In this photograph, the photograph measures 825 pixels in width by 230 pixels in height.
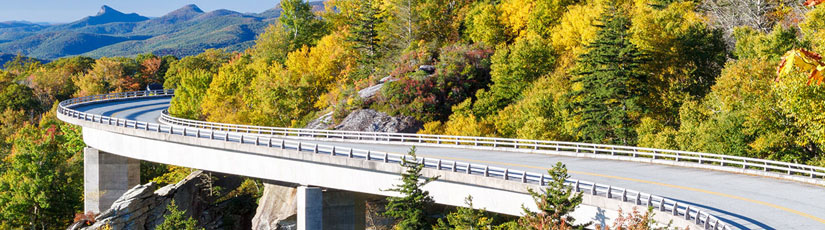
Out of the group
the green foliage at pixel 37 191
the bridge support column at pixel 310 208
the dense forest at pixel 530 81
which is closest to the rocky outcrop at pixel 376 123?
the dense forest at pixel 530 81

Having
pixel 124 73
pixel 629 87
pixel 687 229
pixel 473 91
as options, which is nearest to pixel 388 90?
pixel 473 91

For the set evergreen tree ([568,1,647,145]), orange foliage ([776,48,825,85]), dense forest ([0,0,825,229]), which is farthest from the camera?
evergreen tree ([568,1,647,145])

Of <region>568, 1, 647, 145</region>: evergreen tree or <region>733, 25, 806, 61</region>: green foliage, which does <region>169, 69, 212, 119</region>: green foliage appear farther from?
<region>733, 25, 806, 61</region>: green foliage

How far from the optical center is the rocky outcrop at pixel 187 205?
41844mm

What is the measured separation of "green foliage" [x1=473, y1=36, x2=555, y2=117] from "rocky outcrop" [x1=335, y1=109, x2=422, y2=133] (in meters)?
6.83


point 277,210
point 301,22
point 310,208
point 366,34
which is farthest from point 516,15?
point 310,208

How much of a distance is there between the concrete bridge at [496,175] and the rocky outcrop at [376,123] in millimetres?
8441

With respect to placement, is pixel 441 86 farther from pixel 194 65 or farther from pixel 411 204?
pixel 194 65

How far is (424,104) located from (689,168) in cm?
3120

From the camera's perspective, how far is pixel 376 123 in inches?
2234

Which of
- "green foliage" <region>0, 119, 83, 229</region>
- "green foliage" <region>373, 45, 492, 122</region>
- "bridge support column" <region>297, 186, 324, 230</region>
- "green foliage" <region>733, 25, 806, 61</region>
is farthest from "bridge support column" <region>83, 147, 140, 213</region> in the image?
"green foliage" <region>733, 25, 806, 61</region>

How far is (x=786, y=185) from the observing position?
26922 millimetres

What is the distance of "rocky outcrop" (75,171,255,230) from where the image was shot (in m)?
41.8

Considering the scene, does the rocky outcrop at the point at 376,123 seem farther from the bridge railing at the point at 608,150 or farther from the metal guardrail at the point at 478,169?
the metal guardrail at the point at 478,169
